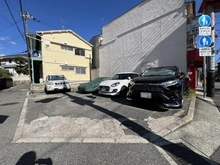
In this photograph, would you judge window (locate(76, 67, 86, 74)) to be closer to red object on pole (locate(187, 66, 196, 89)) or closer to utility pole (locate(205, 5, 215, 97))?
red object on pole (locate(187, 66, 196, 89))

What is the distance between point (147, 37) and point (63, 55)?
10624mm

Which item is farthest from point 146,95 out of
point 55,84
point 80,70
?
point 80,70

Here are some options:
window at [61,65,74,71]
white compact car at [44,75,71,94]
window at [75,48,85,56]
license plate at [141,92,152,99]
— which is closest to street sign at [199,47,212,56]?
license plate at [141,92,152,99]

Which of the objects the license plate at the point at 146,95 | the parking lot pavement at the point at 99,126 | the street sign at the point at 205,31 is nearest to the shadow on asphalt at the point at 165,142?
the parking lot pavement at the point at 99,126

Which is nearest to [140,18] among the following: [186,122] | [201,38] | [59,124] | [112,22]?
[112,22]

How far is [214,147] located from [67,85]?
988 centimetres

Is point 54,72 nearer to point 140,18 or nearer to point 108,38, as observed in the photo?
point 108,38

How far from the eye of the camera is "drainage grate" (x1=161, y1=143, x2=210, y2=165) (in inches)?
83.5

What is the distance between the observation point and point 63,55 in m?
16.4

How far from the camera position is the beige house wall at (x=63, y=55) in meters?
14.7

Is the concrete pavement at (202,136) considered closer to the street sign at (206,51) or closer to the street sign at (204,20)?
the street sign at (206,51)

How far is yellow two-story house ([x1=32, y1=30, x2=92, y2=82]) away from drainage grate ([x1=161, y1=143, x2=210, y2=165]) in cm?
1489

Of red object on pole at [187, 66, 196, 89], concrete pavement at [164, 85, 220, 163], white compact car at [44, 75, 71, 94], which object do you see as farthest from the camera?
white compact car at [44, 75, 71, 94]

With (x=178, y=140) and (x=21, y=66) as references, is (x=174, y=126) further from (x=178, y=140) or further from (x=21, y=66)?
(x=21, y=66)
